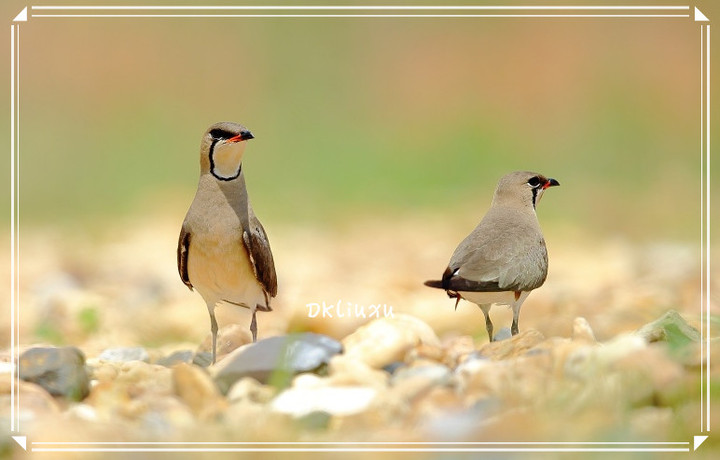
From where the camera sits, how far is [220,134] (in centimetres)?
399

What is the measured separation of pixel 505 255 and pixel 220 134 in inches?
45.4

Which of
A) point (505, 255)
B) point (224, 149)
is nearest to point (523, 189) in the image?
point (505, 255)

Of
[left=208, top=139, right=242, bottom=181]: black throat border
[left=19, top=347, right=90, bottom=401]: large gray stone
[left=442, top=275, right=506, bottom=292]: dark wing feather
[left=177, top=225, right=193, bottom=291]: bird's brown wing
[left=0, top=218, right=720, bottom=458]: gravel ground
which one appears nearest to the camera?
[left=0, top=218, right=720, bottom=458]: gravel ground

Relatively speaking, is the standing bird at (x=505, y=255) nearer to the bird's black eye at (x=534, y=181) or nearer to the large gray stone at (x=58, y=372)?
the bird's black eye at (x=534, y=181)

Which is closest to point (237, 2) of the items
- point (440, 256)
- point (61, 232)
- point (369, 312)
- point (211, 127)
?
point (211, 127)

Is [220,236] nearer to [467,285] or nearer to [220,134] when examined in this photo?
[220,134]

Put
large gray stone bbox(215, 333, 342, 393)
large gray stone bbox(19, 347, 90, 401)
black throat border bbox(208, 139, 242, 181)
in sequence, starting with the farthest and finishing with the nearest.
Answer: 1. black throat border bbox(208, 139, 242, 181)
2. large gray stone bbox(19, 347, 90, 401)
3. large gray stone bbox(215, 333, 342, 393)

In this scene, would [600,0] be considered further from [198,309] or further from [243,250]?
[198,309]

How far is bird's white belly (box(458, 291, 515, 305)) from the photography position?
3.99 meters

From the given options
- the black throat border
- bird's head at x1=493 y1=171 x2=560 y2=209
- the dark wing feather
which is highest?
the black throat border

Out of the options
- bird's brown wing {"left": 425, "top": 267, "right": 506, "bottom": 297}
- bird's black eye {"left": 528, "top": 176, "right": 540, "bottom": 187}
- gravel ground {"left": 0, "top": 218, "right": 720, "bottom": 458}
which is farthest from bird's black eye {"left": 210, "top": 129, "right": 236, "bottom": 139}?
bird's black eye {"left": 528, "top": 176, "right": 540, "bottom": 187}

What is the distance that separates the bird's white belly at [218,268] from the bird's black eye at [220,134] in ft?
1.32

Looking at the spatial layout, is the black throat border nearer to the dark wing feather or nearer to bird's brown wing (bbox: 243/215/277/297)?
bird's brown wing (bbox: 243/215/277/297)

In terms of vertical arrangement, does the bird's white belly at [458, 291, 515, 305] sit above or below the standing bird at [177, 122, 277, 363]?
below
